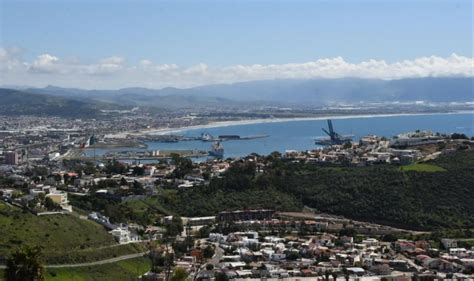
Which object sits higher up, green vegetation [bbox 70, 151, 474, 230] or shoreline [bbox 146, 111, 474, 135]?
green vegetation [bbox 70, 151, 474, 230]

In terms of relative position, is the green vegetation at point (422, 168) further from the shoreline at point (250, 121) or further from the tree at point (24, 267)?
the shoreline at point (250, 121)

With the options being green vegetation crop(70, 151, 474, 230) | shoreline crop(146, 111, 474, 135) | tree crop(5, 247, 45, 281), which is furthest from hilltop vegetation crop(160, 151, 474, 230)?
shoreline crop(146, 111, 474, 135)

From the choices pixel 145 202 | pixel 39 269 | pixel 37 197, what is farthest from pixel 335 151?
pixel 39 269

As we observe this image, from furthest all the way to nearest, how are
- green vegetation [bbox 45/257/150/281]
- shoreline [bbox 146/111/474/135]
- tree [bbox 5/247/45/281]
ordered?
shoreline [bbox 146/111/474/135] → green vegetation [bbox 45/257/150/281] → tree [bbox 5/247/45/281]

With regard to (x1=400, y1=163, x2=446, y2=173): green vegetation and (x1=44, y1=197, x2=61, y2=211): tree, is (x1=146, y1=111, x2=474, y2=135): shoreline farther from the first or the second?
Answer: (x1=44, y1=197, x2=61, y2=211): tree

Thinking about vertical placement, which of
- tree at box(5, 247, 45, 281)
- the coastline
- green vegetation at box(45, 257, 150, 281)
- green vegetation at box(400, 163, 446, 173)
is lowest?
the coastline

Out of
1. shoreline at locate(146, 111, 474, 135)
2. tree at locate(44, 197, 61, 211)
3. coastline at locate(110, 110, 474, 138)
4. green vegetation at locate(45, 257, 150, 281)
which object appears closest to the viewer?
green vegetation at locate(45, 257, 150, 281)

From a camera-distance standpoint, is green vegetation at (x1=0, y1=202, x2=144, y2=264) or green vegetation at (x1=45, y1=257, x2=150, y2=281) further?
green vegetation at (x1=0, y1=202, x2=144, y2=264)
